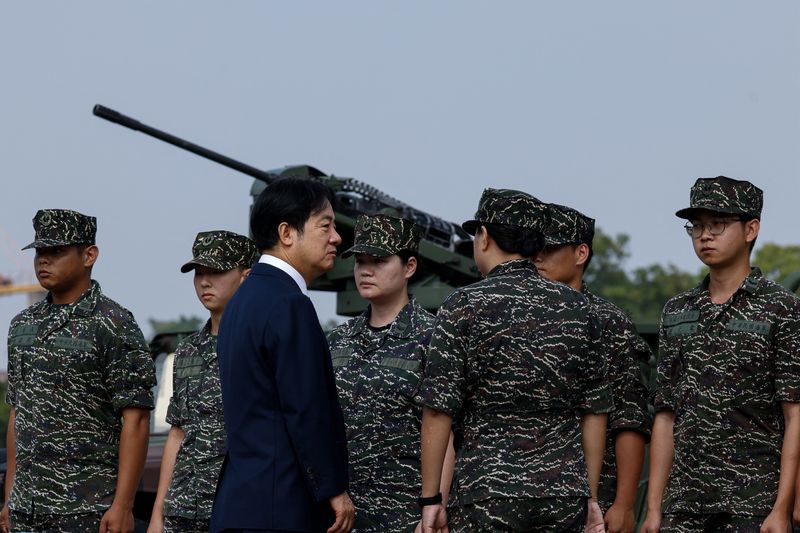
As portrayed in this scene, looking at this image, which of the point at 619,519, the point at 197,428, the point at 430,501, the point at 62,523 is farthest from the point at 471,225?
the point at 62,523

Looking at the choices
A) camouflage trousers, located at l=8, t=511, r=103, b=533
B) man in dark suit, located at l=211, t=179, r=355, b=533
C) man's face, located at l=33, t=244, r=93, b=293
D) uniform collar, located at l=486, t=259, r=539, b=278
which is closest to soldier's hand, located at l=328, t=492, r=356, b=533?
man in dark suit, located at l=211, t=179, r=355, b=533

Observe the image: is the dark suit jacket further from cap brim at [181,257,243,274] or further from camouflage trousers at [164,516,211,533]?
cap brim at [181,257,243,274]

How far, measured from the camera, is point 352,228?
1199cm

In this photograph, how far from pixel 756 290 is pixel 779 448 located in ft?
2.12

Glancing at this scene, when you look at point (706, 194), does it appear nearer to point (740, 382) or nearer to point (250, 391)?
point (740, 382)

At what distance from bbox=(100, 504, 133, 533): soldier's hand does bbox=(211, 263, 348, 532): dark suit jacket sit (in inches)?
83.1

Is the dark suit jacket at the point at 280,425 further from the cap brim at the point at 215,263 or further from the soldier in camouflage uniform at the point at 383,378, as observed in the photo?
the cap brim at the point at 215,263

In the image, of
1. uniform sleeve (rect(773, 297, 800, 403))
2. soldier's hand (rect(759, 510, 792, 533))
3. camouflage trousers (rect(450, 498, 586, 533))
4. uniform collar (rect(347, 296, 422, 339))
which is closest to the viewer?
camouflage trousers (rect(450, 498, 586, 533))

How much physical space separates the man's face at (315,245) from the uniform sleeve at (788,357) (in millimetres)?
1895

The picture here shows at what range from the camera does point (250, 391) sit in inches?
197

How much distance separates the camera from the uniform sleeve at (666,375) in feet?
20.9

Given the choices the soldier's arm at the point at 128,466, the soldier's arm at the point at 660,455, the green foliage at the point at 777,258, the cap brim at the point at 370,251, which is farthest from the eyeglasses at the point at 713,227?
the green foliage at the point at 777,258

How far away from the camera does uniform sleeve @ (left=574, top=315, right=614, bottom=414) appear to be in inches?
217

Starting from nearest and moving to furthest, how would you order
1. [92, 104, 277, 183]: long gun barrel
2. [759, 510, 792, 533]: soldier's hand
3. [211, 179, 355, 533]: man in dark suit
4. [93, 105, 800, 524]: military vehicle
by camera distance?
[211, 179, 355, 533]: man in dark suit → [759, 510, 792, 533]: soldier's hand → [93, 105, 800, 524]: military vehicle → [92, 104, 277, 183]: long gun barrel
